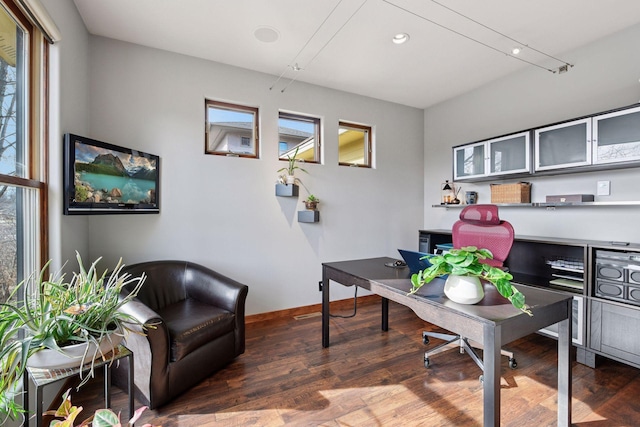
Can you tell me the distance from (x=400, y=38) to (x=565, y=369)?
2.73 meters

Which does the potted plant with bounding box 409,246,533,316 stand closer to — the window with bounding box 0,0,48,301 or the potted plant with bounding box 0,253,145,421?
the potted plant with bounding box 0,253,145,421

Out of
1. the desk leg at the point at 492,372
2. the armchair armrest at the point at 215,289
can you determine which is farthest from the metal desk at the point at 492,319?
the armchair armrest at the point at 215,289

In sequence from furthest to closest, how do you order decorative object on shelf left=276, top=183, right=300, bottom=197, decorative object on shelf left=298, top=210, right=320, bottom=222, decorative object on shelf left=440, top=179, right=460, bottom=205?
decorative object on shelf left=440, top=179, right=460, bottom=205 → decorative object on shelf left=298, top=210, right=320, bottom=222 → decorative object on shelf left=276, top=183, right=300, bottom=197

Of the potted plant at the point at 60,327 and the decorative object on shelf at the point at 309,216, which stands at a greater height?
the decorative object on shelf at the point at 309,216

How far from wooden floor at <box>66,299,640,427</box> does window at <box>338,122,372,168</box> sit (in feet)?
7.74

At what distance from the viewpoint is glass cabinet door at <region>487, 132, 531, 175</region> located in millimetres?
2910

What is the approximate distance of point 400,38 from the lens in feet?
8.66

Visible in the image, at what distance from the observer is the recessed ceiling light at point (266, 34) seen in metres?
2.51

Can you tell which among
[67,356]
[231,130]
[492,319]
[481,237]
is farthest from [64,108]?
[481,237]

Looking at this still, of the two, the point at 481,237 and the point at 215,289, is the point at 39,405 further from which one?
the point at 481,237

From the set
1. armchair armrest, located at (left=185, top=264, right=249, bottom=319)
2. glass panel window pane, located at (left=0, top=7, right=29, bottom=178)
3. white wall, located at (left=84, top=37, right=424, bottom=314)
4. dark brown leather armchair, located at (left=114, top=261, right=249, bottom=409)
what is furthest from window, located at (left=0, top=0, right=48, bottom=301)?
armchair armrest, located at (left=185, top=264, right=249, bottom=319)

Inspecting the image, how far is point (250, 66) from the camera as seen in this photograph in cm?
316

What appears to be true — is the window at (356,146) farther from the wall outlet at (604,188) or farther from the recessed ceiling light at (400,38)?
the wall outlet at (604,188)

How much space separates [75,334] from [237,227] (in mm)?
2101
